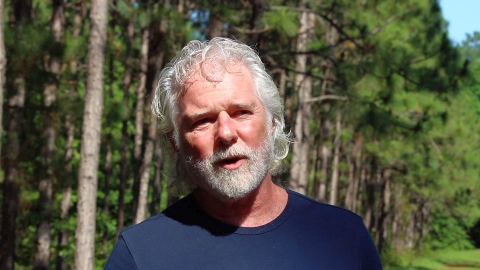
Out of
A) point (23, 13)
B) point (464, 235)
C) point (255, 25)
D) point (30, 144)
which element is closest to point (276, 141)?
point (255, 25)

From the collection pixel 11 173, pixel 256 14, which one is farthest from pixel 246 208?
pixel 11 173

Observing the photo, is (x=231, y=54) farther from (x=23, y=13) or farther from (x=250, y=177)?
(x=23, y=13)

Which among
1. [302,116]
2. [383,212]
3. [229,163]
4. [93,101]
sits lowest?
[383,212]

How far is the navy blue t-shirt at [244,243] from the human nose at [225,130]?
0.28 m

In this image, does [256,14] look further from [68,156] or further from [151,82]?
[68,156]

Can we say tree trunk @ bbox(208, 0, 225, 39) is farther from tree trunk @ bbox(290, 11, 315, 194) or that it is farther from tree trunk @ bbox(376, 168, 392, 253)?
tree trunk @ bbox(376, 168, 392, 253)

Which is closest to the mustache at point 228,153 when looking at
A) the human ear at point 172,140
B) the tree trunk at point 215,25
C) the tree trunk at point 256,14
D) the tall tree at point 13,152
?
the human ear at point 172,140

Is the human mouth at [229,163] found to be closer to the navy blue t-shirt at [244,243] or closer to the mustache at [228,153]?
the mustache at [228,153]

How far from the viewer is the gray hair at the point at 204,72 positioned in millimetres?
2703

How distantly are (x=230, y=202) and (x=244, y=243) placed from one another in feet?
→ 0.45

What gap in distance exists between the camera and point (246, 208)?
264 cm

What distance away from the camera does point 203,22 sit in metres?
14.3

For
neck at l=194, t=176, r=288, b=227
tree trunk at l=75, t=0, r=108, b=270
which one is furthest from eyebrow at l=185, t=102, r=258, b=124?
tree trunk at l=75, t=0, r=108, b=270

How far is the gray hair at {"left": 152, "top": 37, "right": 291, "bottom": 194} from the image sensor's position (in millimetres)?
2703
